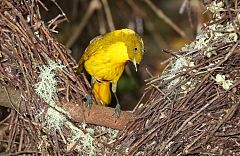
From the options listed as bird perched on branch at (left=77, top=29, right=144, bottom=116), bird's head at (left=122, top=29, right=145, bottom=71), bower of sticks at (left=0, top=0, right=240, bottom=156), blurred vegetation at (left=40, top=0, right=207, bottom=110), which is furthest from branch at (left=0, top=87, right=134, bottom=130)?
blurred vegetation at (left=40, top=0, right=207, bottom=110)

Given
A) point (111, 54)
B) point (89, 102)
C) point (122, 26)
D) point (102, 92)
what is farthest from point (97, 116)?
point (122, 26)

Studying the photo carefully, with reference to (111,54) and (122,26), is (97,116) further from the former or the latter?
(122,26)

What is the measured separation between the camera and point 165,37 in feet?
19.8

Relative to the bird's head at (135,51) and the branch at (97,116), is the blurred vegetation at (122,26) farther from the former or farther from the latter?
the branch at (97,116)

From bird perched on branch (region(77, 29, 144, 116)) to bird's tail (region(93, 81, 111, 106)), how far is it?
0.06 metres

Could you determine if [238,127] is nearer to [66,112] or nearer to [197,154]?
[197,154]

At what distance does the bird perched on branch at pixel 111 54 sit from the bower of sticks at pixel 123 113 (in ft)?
0.51

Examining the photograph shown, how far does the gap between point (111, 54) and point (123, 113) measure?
352 mm

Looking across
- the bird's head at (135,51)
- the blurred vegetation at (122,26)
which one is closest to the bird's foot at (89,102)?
the bird's head at (135,51)

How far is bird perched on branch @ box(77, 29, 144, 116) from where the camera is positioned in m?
3.27

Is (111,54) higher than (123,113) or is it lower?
higher

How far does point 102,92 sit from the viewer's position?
11.9 feet

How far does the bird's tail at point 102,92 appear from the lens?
3580 mm

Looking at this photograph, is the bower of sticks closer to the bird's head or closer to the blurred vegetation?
the bird's head
